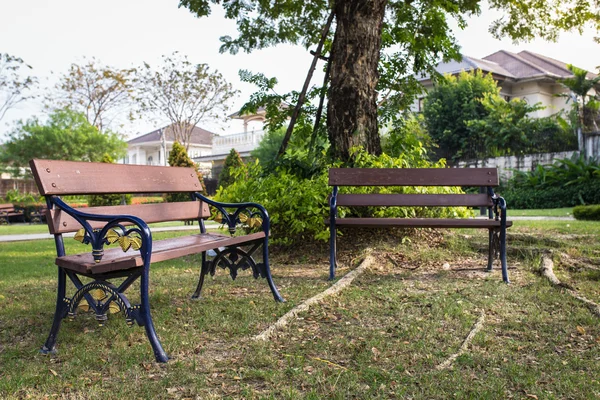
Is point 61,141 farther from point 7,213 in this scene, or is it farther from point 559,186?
point 559,186

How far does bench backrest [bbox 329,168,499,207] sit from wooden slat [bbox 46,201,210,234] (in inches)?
70.6

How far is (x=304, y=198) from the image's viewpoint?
21.8 feet

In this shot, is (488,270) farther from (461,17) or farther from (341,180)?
(461,17)

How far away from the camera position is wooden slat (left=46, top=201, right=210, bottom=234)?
3333mm

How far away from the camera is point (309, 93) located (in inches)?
359

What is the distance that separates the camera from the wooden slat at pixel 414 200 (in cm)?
598

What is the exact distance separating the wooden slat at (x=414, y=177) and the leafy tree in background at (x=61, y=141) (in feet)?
109

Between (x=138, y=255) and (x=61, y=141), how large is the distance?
35.8m

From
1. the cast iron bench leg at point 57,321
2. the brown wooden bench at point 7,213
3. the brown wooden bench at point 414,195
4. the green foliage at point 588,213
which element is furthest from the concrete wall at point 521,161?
the cast iron bench leg at point 57,321

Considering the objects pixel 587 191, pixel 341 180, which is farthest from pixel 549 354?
pixel 587 191

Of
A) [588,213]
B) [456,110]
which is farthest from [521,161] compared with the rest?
[588,213]

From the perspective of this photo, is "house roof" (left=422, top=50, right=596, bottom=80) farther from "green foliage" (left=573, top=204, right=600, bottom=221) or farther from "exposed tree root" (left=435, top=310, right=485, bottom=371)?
"exposed tree root" (left=435, top=310, right=485, bottom=371)

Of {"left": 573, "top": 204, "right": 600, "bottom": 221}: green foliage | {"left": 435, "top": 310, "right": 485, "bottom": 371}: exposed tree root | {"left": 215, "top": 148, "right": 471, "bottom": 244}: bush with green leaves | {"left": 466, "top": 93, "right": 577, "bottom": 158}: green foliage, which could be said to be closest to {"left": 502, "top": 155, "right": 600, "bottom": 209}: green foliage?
{"left": 466, "top": 93, "right": 577, "bottom": 158}: green foliage

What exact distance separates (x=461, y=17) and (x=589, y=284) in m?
7.80
